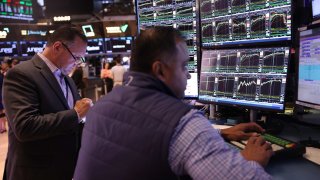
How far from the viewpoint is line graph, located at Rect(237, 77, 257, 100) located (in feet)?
6.83

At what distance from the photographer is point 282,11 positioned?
1.96m

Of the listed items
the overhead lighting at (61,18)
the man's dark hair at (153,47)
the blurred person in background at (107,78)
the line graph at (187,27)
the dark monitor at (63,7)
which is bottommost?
the blurred person in background at (107,78)

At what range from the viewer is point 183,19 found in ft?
8.73

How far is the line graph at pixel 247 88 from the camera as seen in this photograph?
2.08 meters

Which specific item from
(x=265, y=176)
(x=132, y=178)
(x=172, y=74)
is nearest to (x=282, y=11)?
(x=172, y=74)

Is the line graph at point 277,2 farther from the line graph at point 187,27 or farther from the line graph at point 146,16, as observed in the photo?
the line graph at point 146,16

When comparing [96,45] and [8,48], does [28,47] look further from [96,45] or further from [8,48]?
[96,45]

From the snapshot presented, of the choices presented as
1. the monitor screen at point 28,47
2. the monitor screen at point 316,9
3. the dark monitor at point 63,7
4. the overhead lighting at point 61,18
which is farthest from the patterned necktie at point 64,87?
the dark monitor at point 63,7

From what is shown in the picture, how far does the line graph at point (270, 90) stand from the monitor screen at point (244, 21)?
0.26 metres

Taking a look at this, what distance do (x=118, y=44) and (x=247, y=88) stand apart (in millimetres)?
7580

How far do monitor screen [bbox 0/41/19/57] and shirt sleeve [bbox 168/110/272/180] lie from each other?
9448mm

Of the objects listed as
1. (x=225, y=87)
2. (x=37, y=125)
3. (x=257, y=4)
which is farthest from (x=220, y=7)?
(x=37, y=125)

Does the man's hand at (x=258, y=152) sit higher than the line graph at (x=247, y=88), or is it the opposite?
the line graph at (x=247, y=88)

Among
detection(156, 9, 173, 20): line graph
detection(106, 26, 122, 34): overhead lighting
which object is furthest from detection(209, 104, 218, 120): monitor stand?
detection(106, 26, 122, 34): overhead lighting
